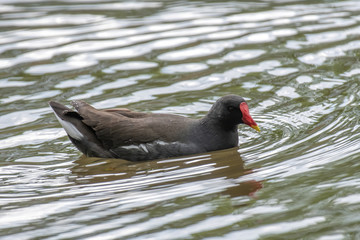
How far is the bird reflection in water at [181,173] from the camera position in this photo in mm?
5762

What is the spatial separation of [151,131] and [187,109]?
141cm

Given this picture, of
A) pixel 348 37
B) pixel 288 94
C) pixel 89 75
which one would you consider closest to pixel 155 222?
pixel 288 94

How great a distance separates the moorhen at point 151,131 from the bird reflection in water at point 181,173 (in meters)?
0.10

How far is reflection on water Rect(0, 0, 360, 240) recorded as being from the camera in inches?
196

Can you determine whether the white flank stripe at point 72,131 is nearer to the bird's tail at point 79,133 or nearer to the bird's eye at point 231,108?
the bird's tail at point 79,133

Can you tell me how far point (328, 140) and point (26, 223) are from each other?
3.20 m

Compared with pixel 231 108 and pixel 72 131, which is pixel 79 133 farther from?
pixel 231 108

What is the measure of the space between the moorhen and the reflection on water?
14 centimetres

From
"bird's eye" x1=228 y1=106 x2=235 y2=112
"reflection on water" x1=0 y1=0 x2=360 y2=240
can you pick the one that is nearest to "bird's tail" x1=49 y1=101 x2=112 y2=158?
"reflection on water" x1=0 y1=0 x2=360 y2=240

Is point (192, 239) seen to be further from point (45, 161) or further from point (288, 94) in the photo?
point (288, 94)

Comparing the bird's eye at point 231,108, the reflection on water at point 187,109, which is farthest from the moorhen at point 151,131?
the reflection on water at point 187,109

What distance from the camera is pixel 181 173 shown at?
20.4 ft

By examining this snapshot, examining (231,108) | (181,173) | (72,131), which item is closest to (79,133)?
(72,131)

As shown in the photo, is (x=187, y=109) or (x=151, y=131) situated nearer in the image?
(x=151, y=131)
